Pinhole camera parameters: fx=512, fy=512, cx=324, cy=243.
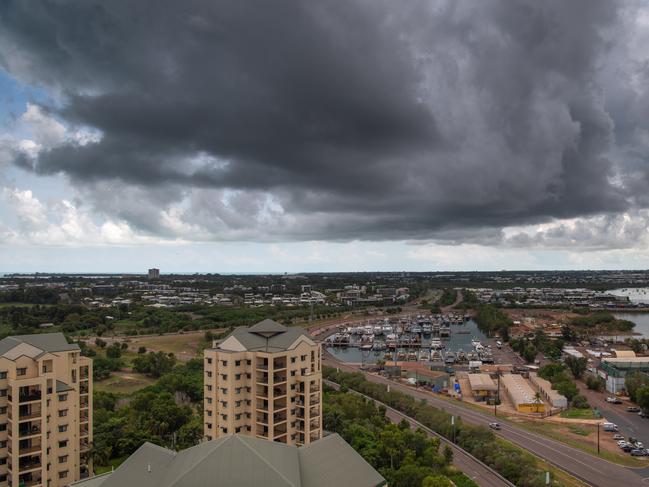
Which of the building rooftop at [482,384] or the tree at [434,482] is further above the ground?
the tree at [434,482]

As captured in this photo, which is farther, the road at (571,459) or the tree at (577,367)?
the tree at (577,367)

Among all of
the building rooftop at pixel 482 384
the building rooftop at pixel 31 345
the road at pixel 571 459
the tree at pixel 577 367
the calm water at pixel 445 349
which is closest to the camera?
the building rooftop at pixel 31 345

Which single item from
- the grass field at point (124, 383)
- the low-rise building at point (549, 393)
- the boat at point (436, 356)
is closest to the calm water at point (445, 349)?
the boat at point (436, 356)

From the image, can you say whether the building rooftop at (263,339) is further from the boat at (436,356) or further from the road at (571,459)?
the boat at (436,356)

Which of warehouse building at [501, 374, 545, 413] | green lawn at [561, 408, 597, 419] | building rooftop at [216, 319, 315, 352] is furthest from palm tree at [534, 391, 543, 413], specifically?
building rooftop at [216, 319, 315, 352]

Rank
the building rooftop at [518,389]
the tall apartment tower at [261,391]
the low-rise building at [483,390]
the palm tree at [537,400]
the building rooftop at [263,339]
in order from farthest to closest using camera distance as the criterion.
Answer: the low-rise building at [483,390] → the building rooftop at [518,389] → the palm tree at [537,400] → the building rooftop at [263,339] → the tall apartment tower at [261,391]

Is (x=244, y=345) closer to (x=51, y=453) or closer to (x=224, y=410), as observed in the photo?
(x=224, y=410)

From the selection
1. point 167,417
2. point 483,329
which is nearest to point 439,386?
point 167,417

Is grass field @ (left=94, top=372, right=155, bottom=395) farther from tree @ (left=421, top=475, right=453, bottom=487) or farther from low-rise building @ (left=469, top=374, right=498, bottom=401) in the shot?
tree @ (left=421, top=475, right=453, bottom=487)
